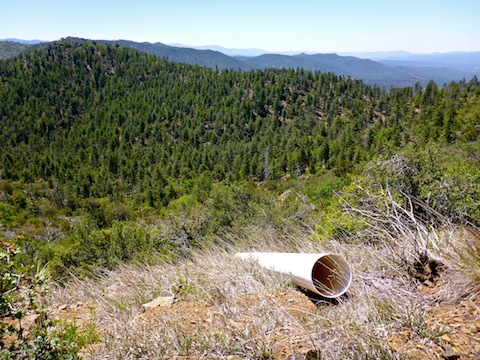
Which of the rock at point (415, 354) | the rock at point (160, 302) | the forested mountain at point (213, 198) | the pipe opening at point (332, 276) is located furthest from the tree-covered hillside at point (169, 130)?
the rock at point (415, 354)

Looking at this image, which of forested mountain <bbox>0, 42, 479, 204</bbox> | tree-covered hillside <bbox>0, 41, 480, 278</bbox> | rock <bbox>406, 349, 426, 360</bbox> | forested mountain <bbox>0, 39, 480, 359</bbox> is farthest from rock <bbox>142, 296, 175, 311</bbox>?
forested mountain <bbox>0, 42, 479, 204</bbox>

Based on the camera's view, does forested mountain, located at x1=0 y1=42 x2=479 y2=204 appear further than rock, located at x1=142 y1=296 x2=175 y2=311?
Yes

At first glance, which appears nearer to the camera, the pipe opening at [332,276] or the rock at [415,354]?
the rock at [415,354]

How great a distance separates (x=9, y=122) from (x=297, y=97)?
88.3 m

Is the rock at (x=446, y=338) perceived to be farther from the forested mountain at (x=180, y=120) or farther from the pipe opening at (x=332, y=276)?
the forested mountain at (x=180, y=120)

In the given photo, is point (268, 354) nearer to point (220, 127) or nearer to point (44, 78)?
point (220, 127)

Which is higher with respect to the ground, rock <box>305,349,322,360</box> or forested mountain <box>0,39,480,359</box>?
rock <box>305,349,322,360</box>

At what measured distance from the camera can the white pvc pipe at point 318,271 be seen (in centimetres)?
291

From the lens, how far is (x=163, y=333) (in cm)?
249

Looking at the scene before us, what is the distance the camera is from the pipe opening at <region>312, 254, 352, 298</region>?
298 cm

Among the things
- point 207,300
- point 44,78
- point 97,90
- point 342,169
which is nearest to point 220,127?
point 342,169

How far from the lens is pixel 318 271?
3.28m

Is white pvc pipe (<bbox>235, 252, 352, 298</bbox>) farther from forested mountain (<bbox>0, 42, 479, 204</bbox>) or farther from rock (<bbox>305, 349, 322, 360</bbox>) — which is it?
forested mountain (<bbox>0, 42, 479, 204</bbox>)

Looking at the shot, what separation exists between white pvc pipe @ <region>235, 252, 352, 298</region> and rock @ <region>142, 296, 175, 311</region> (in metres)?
1.11
